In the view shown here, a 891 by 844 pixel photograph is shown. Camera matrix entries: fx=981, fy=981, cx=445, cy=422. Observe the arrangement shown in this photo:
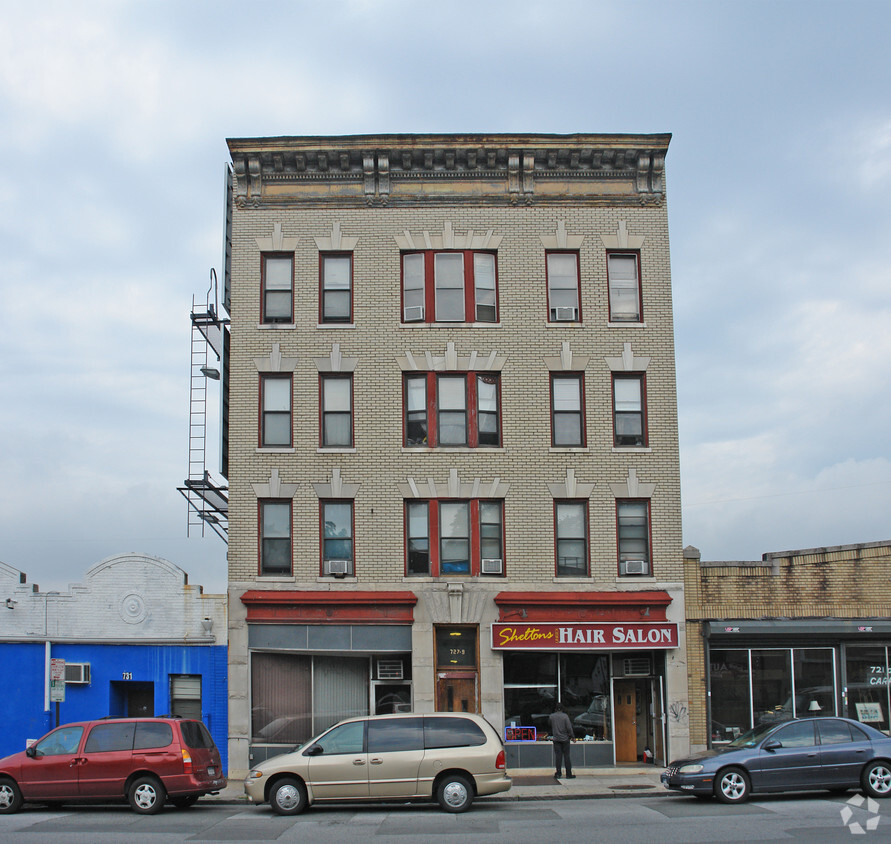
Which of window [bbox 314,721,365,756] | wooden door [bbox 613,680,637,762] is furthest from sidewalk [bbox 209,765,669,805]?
window [bbox 314,721,365,756]

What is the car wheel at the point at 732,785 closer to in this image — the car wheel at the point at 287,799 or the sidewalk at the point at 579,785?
the sidewalk at the point at 579,785

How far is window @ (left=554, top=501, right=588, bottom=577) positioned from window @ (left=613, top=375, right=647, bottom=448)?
1925 millimetres

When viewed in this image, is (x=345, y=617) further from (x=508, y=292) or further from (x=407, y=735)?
(x=508, y=292)

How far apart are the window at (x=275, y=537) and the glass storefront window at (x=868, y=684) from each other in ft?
44.8

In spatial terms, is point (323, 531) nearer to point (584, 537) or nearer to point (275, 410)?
point (275, 410)

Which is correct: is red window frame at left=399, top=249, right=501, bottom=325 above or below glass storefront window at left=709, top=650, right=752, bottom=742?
above

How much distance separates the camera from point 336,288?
24.5m

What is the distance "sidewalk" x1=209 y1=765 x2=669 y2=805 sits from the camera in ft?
61.5

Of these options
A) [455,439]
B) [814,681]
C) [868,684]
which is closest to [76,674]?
[455,439]

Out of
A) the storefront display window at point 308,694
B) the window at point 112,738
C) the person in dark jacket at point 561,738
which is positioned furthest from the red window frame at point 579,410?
the window at point 112,738

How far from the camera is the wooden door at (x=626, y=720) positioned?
23.1 metres

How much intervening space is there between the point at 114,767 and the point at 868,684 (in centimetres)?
1713

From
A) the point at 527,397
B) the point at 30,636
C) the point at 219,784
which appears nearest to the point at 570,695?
the point at 527,397

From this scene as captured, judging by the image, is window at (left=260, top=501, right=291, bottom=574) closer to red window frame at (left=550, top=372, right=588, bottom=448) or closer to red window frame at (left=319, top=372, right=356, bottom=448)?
red window frame at (left=319, top=372, right=356, bottom=448)
